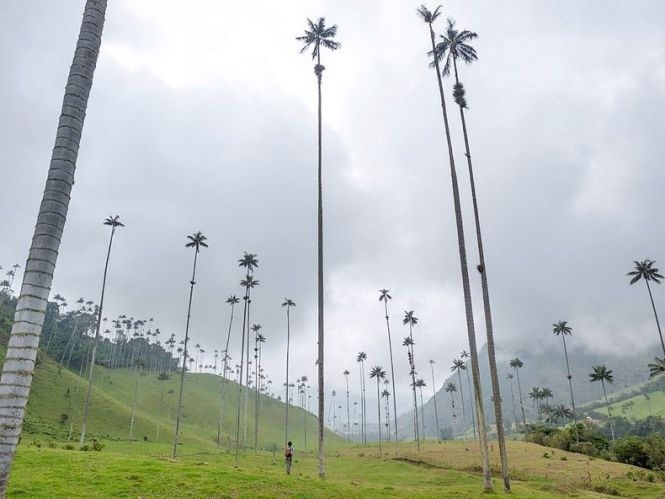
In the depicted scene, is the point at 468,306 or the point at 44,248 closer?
the point at 44,248

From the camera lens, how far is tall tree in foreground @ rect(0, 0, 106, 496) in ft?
31.2

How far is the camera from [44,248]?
34.2 feet

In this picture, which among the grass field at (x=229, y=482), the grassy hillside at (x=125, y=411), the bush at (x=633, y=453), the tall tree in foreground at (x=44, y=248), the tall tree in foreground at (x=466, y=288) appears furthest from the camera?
A: the grassy hillside at (x=125, y=411)

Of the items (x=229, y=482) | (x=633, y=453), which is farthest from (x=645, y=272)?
(x=229, y=482)

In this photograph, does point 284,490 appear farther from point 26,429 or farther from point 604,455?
point 26,429

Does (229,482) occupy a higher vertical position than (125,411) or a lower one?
lower

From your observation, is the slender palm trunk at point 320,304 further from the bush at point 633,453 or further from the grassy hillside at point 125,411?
the grassy hillside at point 125,411

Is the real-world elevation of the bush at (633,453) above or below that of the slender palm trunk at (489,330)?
below

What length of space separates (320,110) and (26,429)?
269 ft

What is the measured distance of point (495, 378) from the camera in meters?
33.2

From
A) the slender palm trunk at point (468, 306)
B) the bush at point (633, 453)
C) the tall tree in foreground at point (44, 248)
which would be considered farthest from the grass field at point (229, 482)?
the bush at point (633, 453)

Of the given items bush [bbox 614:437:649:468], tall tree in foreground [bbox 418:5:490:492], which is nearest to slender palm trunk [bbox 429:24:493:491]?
tall tree in foreground [bbox 418:5:490:492]

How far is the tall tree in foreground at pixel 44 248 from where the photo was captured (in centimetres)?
950

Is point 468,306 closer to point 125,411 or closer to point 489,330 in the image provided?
point 489,330
